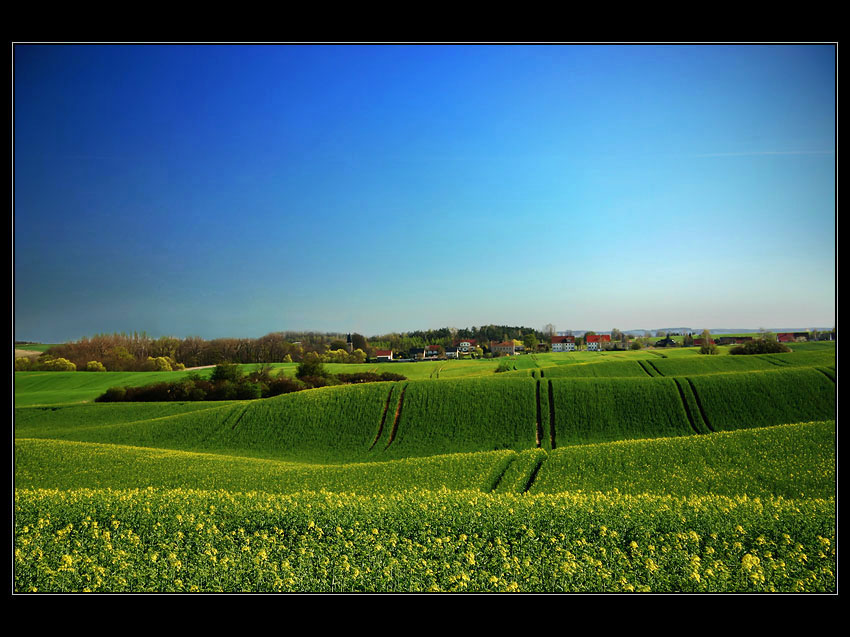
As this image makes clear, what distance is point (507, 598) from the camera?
5902 mm

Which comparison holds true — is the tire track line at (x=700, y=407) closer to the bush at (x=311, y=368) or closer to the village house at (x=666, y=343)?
the village house at (x=666, y=343)

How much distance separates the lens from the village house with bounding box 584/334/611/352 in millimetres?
45169

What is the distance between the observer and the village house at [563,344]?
150 ft

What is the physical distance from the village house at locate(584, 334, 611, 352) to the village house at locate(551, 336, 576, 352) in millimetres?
1430

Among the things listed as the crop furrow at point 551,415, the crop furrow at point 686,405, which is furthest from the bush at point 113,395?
the crop furrow at point 686,405

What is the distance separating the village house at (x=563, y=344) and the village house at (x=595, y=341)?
1.43 m

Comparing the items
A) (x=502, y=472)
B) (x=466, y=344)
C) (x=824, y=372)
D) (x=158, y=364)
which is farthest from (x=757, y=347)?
(x=158, y=364)

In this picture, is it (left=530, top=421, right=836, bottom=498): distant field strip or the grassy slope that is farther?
the grassy slope

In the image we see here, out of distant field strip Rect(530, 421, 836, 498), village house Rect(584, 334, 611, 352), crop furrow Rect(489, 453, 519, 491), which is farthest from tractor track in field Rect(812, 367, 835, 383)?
crop furrow Rect(489, 453, 519, 491)

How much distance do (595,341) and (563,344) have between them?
3.27m

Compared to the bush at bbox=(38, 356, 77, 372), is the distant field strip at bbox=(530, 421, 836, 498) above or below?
below

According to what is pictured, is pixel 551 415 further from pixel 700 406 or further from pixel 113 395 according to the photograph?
pixel 113 395

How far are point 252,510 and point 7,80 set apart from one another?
8581mm

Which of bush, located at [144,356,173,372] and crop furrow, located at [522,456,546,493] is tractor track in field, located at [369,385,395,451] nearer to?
crop furrow, located at [522,456,546,493]
